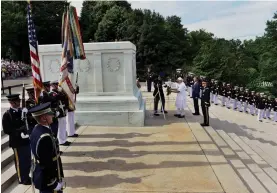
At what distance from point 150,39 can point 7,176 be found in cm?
3017

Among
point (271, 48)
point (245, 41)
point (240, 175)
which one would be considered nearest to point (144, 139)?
point (240, 175)

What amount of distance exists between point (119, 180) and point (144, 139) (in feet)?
8.75

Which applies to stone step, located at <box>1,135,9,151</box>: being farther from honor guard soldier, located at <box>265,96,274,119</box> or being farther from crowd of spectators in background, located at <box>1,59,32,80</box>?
crowd of spectators in background, located at <box>1,59,32,80</box>

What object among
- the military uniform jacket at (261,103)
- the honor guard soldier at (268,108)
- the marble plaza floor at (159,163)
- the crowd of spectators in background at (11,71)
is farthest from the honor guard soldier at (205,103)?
the crowd of spectators in background at (11,71)

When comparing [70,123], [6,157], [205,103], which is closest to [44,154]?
[6,157]

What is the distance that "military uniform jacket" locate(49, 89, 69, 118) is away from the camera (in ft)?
23.0

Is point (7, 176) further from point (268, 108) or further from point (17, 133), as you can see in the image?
point (268, 108)

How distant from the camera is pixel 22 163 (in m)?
5.26

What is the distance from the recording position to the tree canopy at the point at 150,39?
34.0 metres

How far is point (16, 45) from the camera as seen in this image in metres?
45.8

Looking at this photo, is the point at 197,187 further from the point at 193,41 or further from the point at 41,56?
the point at 193,41

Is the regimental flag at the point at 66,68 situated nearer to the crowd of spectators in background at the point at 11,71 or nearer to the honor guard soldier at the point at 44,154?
the honor guard soldier at the point at 44,154

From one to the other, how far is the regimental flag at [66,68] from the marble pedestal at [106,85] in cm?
131

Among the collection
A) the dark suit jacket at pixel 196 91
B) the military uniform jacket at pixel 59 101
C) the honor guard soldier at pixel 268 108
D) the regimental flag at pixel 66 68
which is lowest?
the honor guard soldier at pixel 268 108
